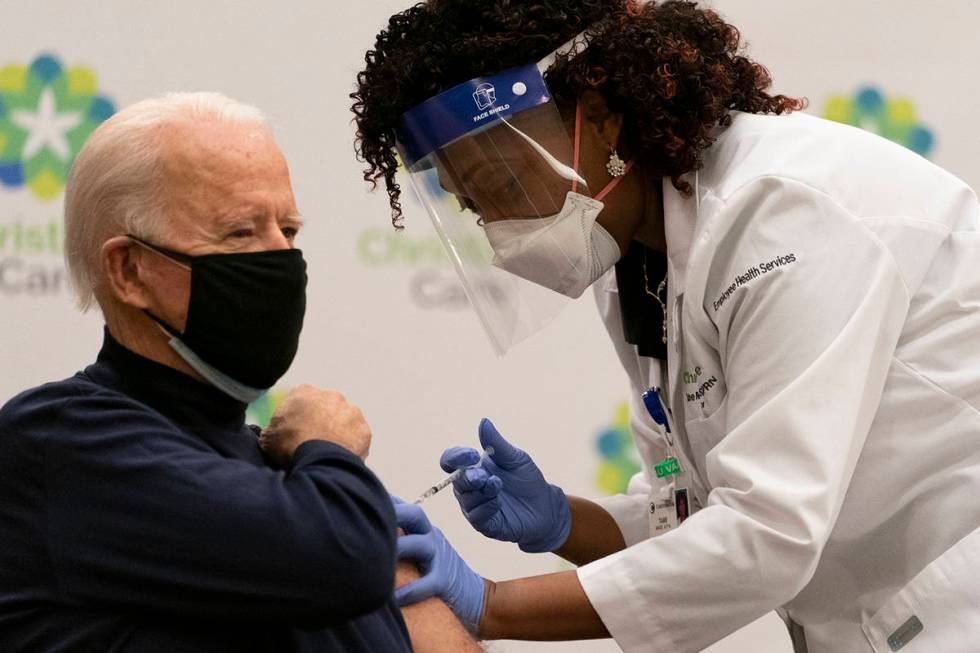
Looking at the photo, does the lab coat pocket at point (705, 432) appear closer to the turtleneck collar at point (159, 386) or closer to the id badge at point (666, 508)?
the id badge at point (666, 508)

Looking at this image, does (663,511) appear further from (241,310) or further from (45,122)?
(45,122)

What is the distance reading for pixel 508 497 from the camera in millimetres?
1937

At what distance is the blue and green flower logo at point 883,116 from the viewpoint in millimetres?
2680

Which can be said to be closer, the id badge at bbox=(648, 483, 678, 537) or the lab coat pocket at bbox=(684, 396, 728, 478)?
the lab coat pocket at bbox=(684, 396, 728, 478)

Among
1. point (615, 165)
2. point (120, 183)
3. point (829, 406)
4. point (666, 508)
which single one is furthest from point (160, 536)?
point (666, 508)

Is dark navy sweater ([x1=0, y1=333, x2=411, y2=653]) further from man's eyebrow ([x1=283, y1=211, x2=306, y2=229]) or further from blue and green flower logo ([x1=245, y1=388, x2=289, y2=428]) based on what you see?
blue and green flower logo ([x1=245, y1=388, x2=289, y2=428])

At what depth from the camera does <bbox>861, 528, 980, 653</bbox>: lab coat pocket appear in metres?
1.48

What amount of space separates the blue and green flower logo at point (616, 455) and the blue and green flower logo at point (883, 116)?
2.74 feet

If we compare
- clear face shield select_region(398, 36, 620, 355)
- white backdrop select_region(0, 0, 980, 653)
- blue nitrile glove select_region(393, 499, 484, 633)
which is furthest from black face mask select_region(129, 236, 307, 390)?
white backdrop select_region(0, 0, 980, 653)

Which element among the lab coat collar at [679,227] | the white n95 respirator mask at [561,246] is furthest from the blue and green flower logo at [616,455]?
the lab coat collar at [679,227]

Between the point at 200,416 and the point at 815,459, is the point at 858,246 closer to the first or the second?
the point at 815,459

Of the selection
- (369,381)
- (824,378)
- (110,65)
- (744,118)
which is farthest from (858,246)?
(110,65)

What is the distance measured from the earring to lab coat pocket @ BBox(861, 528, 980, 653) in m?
0.67

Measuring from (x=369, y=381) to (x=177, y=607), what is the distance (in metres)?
1.39
